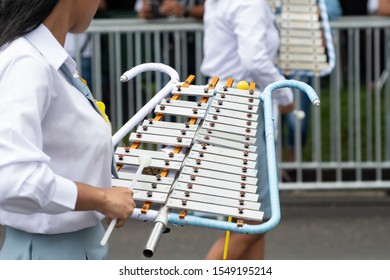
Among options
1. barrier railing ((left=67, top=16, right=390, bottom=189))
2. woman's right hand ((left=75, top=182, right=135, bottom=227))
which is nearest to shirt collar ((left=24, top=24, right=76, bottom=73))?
woman's right hand ((left=75, top=182, right=135, bottom=227))

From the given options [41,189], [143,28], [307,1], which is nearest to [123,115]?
[143,28]

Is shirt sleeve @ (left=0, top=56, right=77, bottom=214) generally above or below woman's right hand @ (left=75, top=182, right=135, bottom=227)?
above

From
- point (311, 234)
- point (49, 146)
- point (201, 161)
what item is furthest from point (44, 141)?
point (311, 234)

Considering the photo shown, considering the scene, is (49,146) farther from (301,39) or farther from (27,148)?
(301,39)

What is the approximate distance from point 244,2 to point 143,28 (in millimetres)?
3096

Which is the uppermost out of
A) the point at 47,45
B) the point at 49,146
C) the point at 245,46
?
the point at 47,45

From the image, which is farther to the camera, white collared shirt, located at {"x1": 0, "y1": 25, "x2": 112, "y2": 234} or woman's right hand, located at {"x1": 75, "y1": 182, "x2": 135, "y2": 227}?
woman's right hand, located at {"x1": 75, "y1": 182, "x2": 135, "y2": 227}

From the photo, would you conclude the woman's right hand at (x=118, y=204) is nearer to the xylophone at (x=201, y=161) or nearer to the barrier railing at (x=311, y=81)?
the xylophone at (x=201, y=161)

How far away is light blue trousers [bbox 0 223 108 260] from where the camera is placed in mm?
3170

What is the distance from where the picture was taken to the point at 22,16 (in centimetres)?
305

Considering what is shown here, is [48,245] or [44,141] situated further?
[48,245]

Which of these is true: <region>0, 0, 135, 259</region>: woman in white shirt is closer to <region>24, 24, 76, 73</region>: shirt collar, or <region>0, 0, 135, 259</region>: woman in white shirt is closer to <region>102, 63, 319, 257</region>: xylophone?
<region>24, 24, 76, 73</region>: shirt collar

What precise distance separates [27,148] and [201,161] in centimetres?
75

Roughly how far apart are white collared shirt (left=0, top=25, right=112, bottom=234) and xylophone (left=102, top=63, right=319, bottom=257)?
183mm
